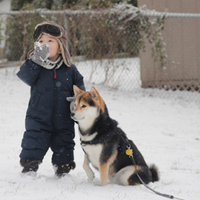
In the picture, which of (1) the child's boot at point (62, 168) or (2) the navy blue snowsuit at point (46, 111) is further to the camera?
(1) the child's boot at point (62, 168)

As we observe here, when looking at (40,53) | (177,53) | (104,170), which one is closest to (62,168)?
(104,170)

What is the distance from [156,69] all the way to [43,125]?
5.65m

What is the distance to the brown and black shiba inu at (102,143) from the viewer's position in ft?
9.98

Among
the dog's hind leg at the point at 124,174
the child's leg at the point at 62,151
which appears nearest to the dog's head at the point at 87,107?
the child's leg at the point at 62,151

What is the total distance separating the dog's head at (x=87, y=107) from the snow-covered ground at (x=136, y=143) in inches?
26.0

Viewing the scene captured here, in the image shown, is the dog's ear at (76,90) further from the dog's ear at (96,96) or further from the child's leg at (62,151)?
the child's leg at (62,151)

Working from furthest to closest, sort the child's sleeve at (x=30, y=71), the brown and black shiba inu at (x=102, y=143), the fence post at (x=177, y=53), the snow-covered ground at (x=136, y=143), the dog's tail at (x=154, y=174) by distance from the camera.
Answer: the fence post at (x=177, y=53), the dog's tail at (x=154, y=174), the child's sleeve at (x=30, y=71), the brown and black shiba inu at (x=102, y=143), the snow-covered ground at (x=136, y=143)

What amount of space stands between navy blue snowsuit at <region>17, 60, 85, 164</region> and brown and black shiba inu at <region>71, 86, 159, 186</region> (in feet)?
0.79

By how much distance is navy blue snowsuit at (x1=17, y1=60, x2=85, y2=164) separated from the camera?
321cm

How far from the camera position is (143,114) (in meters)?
6.90

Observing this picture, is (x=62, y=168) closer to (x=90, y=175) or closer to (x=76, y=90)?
(x=90, y=175)

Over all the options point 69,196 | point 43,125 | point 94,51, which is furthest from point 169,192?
point 94,51

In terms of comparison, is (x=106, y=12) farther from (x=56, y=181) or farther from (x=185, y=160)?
(x=56, y=181)

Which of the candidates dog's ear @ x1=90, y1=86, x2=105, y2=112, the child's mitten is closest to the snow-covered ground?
dog's ear @ x1=90, y1=86, x2=105, y2=112
